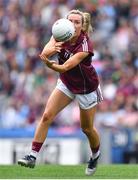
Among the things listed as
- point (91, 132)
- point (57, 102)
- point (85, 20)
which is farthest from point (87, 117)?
point (85, 20)

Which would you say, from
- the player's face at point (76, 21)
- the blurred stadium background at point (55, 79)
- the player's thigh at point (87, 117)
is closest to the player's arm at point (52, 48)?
the player's face at point (76, 21)

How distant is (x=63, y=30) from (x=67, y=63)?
0.37 m

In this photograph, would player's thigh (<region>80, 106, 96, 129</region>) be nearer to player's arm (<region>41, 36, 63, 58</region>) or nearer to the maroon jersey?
the maroon jersey

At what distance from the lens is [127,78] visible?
57.5 ft

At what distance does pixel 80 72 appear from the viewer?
35.0 feet

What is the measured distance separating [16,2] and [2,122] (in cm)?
418

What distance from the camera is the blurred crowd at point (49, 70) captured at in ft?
56.2

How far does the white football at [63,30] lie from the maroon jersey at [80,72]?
0.87ft

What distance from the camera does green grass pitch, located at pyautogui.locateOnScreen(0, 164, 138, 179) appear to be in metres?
10.6

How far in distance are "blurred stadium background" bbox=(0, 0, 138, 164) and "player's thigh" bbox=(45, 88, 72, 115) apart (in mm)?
4224

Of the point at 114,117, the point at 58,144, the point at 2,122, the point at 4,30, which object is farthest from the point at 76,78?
the point at 4,30

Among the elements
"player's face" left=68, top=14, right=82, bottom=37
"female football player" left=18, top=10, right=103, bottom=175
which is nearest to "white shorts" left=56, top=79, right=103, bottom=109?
"female football player" left=18, top=10, right=103, bottom=175

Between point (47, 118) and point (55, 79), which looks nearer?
point (47, 118)

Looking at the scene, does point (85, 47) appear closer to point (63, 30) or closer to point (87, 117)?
point (63, 30)
